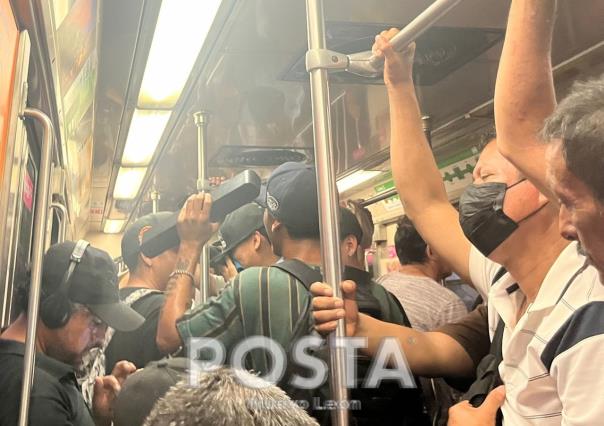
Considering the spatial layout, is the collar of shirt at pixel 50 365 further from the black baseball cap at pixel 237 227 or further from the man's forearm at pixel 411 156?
the man's forearm at pixel 411 156

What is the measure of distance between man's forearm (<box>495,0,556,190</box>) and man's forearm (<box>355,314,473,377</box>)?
20.6 inches

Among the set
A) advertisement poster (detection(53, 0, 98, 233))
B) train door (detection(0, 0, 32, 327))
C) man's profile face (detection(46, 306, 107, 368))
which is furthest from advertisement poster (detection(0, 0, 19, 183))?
man's profile face (detection(46, 306, 107, 368))

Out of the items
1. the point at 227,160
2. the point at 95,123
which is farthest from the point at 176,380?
the point at 95,123

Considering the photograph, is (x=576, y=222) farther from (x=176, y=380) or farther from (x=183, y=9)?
(x=183, y=9)

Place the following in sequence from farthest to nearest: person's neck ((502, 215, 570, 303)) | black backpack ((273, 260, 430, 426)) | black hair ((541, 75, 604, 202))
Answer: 1. black backpack ((273, 260, 430, 426))
2. person's neck ((502, 215, 570, 303))
3. black hair ((541, 75, 604, 202))

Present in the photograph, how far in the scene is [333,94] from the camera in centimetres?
162

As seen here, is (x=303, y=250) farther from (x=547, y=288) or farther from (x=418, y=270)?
(x=547, y=288)

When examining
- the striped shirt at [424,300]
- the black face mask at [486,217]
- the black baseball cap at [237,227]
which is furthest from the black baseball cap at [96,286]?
the black face mask at [486,217]

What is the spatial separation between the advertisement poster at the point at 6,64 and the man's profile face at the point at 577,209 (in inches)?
40.2

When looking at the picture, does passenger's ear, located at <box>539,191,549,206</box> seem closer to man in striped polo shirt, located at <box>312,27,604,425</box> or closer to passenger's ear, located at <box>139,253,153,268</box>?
man in striped polo shirt, located at <box>312,27,604,425</box>

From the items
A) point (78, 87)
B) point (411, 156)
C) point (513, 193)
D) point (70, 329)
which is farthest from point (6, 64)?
point (513, 193)

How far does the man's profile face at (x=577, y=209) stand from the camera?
92 centimetres

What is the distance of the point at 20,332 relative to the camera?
52.6 inches

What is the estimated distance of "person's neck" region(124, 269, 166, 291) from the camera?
4.52 feet
